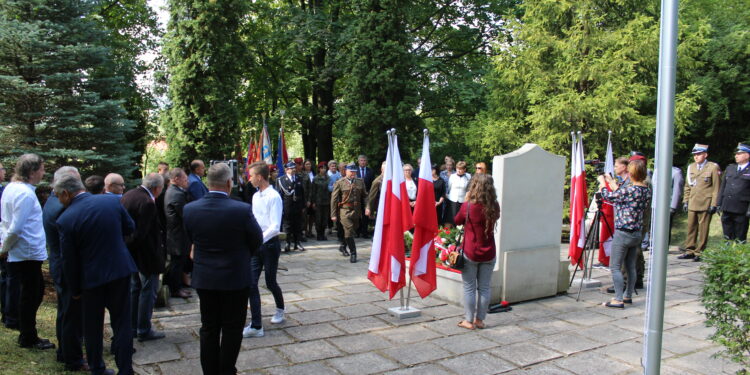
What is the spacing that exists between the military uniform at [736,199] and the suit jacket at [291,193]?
8.59 metres

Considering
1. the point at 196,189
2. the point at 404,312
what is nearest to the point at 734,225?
the point at 404,312

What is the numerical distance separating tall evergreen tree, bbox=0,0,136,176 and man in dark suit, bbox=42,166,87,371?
533cm

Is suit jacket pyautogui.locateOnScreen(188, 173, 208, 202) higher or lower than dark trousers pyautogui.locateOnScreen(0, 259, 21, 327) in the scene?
higher

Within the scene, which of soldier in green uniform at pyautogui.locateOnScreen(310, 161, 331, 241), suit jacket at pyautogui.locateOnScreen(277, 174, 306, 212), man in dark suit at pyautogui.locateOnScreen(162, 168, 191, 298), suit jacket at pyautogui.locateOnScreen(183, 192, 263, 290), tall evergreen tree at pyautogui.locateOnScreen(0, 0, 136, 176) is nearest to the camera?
suit jacket at pyautogui.locateOnScreen(183, 192, 263, 290)

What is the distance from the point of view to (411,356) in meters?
5.19

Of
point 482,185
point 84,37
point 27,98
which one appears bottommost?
point 482,185

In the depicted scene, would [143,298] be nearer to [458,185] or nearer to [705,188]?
[458,185]

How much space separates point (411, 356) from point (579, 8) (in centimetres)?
1210

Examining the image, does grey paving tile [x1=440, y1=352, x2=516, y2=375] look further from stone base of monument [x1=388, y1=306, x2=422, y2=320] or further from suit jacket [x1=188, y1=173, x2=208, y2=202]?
suit jacket [x1=188, y1=173, x2=208, y2=202]

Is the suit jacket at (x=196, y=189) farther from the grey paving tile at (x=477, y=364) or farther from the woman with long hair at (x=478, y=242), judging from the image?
the grey paving tile at (x=477, y=364)

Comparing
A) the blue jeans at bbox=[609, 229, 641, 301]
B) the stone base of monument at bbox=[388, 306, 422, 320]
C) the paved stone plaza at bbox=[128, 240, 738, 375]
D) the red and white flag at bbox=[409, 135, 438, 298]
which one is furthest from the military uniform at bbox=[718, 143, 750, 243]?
the stone base of monument at bbox=[388, 306, 422, 320]

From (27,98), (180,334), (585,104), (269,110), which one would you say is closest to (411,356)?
(180,334)

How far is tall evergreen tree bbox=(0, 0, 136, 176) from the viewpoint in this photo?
9.36 meters

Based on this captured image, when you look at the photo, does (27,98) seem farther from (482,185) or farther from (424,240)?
(482,185)
